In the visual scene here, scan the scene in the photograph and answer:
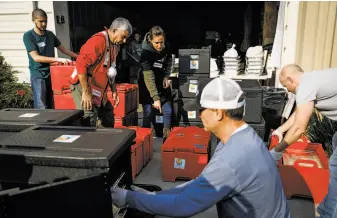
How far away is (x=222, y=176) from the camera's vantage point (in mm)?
1516

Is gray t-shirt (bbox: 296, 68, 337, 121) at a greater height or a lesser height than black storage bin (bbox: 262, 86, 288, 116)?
greater

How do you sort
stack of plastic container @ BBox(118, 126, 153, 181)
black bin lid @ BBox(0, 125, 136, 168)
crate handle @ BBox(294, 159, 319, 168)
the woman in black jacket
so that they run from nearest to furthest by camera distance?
1. black bin lid @ BBox(0, 125, 136, 168)
2. crate handle @ BBox(294, 159, 319, 168)
3. stack of plastic container @ BBox(118, 126, 153, 181)
4. the woman in black jacket

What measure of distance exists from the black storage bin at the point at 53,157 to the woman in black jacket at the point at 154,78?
2.72 metres

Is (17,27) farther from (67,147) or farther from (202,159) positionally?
(67,147)

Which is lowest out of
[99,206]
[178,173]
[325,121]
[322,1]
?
[178,173]

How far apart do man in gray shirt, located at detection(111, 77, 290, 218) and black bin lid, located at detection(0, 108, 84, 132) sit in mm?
794

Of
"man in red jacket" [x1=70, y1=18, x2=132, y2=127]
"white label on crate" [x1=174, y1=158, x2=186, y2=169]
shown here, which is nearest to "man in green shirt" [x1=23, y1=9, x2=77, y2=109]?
"man in red jacket" [x1=70, y1=18, x2=132, y2=127]

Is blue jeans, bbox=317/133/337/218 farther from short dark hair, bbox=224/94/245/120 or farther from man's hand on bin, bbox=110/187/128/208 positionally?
man's hand on bin, bbox=110/187/128/208

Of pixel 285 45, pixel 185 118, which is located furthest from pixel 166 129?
pixel 285 45

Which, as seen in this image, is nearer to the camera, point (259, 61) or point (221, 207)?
point (221, 207)

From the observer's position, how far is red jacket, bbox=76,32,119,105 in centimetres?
331

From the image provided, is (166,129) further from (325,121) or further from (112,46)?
(325,121)

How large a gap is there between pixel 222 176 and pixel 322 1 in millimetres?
4308

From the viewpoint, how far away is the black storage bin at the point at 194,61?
5203 millimetres
